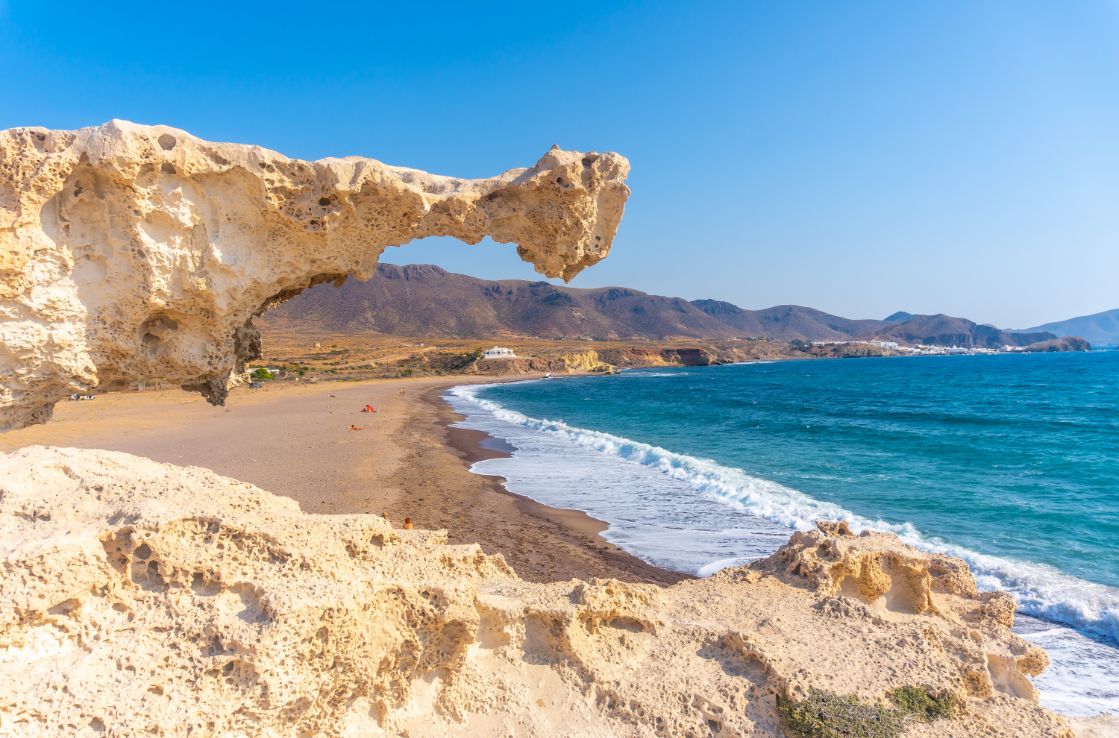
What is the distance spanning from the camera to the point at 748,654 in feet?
15.6

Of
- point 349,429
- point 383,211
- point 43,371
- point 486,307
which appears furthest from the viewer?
point 486,307

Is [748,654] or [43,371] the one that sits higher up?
[43,371]

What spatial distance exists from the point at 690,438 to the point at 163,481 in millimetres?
25375

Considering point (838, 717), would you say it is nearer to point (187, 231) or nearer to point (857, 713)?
point (857, 713)

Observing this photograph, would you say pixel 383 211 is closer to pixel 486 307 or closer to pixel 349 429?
pixel 349 429

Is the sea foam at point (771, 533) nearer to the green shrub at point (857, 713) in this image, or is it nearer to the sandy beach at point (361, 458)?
the sandy beach at point (361, 458)

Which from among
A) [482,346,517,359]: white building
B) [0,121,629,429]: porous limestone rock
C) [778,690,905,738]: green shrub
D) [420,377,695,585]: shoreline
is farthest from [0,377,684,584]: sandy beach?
[482,346,517,359]: white building

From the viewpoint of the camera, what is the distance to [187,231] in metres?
5.49

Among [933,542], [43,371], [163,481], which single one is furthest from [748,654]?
[933,542]

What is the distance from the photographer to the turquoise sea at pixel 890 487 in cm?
972

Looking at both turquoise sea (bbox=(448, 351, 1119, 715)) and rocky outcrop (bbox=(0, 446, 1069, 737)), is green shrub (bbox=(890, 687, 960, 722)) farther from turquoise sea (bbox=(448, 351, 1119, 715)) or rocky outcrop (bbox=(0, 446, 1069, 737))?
turquoise sea (bbox=(448, 351, 1119, 715))

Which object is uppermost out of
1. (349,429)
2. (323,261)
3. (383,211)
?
(383,211)

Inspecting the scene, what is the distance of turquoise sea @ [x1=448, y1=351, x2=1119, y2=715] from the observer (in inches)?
383

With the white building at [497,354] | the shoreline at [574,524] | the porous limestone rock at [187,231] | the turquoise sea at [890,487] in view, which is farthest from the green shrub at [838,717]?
the white building at [497,354]
